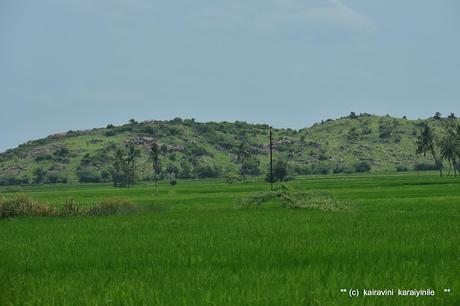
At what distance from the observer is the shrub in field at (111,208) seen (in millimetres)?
44969

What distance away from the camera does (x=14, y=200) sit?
44.3 m

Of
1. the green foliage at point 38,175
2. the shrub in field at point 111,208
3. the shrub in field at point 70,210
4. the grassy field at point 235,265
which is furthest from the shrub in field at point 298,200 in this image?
the green foliage at point 38,175

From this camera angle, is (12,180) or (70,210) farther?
(12,180)

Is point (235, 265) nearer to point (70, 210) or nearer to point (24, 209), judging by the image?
point (70, 210)

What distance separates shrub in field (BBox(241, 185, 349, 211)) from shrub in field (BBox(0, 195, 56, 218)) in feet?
49.0

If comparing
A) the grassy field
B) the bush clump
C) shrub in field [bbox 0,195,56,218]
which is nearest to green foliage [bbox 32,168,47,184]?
the bush clump

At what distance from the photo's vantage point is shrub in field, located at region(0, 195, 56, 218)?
43.4 metres

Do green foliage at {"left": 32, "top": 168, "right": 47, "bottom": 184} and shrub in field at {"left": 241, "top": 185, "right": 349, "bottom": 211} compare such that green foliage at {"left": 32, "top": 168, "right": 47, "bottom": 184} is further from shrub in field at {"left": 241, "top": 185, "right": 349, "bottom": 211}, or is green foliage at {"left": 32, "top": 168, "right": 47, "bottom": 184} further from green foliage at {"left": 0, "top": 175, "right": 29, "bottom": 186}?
shrub in field at {"left": 241, "top": 185, "right": 349, "bottom": 211}

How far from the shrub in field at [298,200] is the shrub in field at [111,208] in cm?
906

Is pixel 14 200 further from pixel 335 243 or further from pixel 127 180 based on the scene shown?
pixel 127 180

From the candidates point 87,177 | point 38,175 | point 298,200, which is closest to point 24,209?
point 298,200

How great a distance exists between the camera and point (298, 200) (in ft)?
143

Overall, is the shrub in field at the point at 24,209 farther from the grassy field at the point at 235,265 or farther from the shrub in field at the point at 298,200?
the grassy field at the point at 235,265

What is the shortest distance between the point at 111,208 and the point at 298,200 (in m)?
14.3
